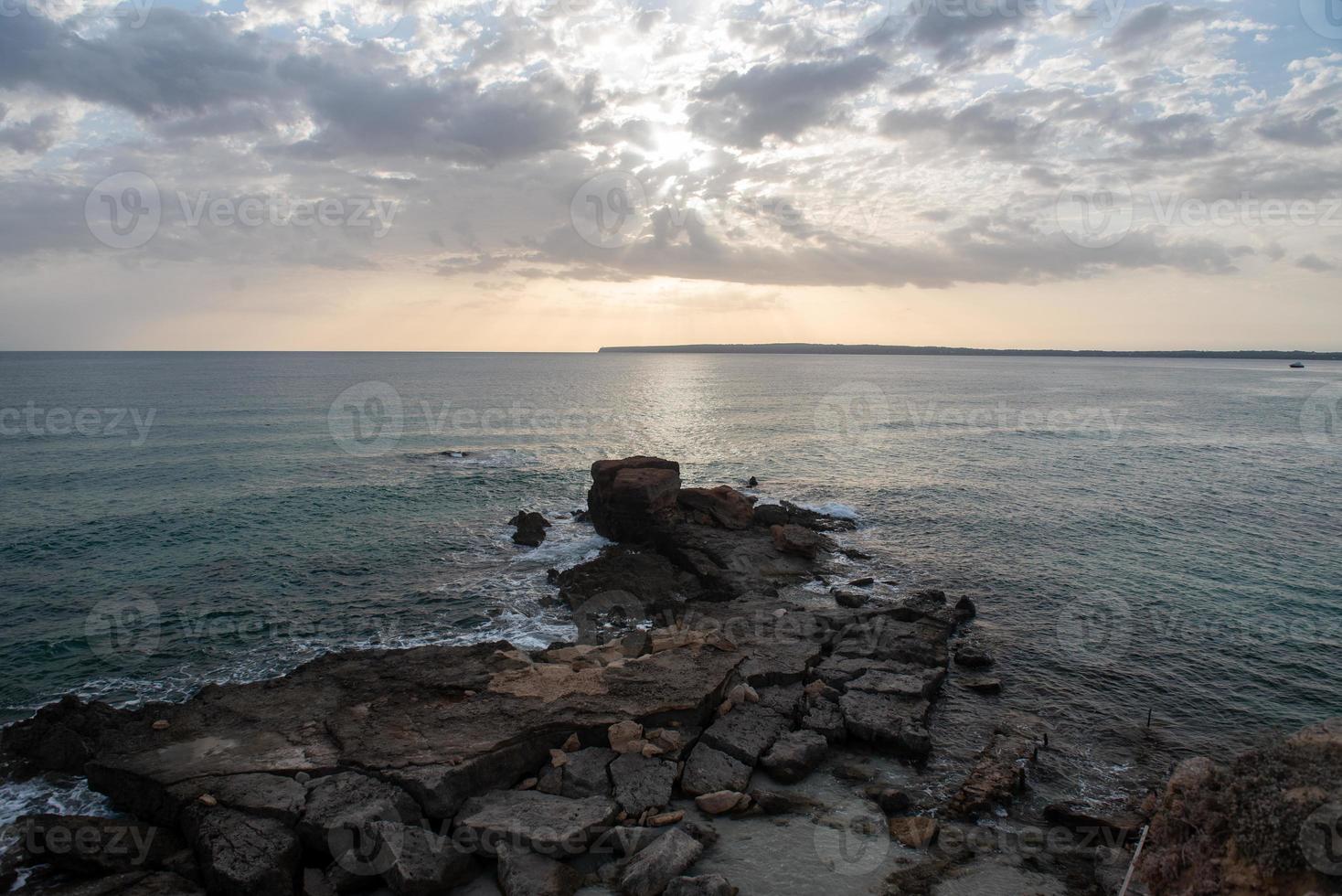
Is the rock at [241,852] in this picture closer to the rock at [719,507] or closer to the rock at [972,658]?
the rock at [972,658]

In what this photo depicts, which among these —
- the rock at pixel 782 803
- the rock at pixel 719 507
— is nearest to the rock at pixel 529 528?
the rock at pixel 719 507

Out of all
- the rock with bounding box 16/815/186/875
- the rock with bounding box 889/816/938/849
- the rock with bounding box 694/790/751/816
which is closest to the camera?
the rock with bounding box 16/815/186/875

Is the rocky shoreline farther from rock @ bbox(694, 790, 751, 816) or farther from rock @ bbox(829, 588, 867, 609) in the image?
rock @ bbox(829, 588, 867, 609)

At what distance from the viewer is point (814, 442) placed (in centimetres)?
6556

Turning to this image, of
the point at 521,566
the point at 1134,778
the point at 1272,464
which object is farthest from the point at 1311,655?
the point at 1272,464

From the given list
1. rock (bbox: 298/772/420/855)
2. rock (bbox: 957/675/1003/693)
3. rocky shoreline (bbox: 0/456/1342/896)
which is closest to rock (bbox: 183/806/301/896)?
rocky shoreline (bbox: 0/456/1342/896)

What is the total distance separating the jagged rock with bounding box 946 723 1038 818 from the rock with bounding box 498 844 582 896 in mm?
8039

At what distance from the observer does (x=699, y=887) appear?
1160cm

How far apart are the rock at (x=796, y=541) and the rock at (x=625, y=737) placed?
1709 cm

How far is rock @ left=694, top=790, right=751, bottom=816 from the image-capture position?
14.2 m

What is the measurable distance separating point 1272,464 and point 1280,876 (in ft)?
194

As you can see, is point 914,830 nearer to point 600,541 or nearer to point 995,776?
point 995,776

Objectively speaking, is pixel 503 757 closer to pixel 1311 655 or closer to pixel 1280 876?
pixel 1280 876

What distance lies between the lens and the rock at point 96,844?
41.7 feet
